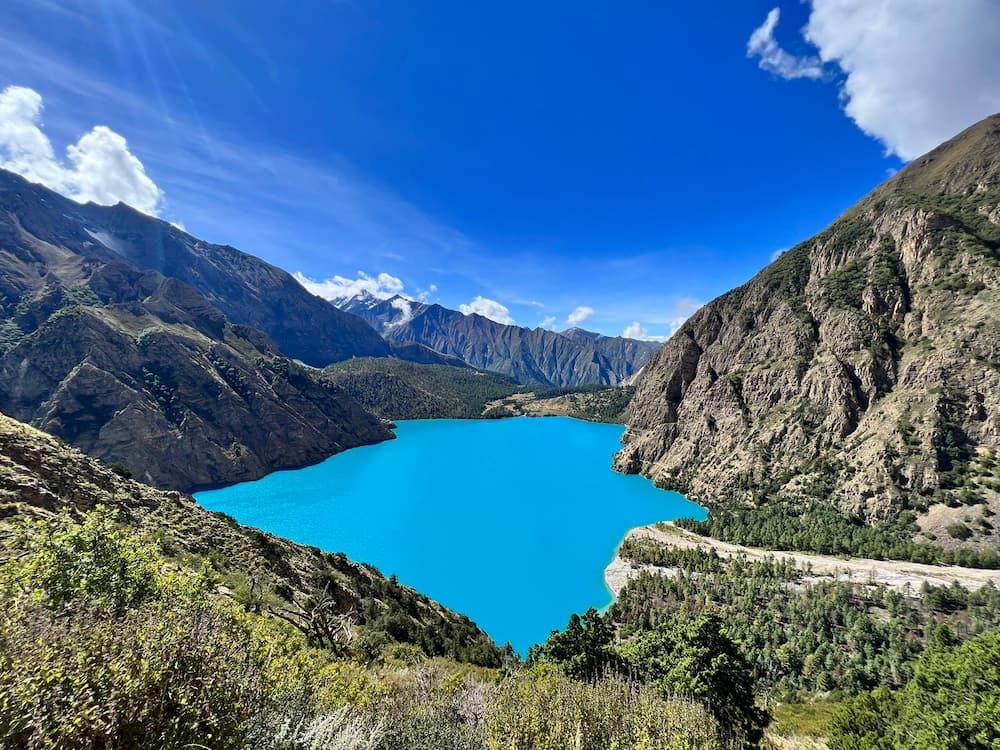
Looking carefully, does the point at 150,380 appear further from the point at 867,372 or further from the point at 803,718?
the point at 867,372

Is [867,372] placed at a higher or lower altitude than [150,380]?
higher

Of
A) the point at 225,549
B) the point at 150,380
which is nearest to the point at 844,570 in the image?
the point at 225,549

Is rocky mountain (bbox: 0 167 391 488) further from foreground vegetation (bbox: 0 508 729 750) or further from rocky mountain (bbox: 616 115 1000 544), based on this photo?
rocky mountain (bbox: 616 115 1000 544)

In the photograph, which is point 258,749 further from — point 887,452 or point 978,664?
point 887,452

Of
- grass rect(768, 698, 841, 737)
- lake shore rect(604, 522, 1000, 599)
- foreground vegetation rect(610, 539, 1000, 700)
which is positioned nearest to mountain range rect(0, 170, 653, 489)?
lake shore rect(604, 522, 1000, 599)

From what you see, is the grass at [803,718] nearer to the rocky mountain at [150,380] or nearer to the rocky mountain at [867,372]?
the rocky mountain at [867,372]

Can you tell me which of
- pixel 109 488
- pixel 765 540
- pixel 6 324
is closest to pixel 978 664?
pixel 109 488

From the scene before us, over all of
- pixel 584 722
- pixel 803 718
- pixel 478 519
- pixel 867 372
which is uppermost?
pixel 867 372
